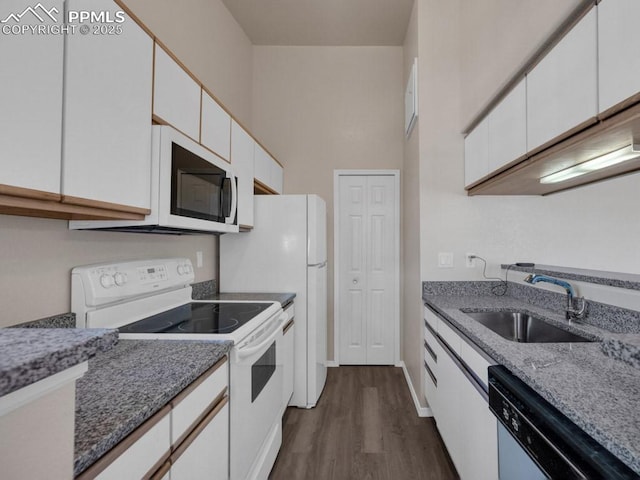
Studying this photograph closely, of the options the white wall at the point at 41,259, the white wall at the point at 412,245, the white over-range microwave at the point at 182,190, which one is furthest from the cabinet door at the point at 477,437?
the white wall at the point at 41,259

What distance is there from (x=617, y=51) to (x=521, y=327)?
54.8 inches

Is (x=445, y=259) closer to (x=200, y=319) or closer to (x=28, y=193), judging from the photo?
(x=200, y=319)

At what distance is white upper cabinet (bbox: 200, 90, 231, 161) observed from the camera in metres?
1.66

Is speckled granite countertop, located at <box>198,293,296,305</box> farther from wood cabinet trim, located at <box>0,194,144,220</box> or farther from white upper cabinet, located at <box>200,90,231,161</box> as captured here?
wood cabinet trim, located at <box>0,194,144,220</box>

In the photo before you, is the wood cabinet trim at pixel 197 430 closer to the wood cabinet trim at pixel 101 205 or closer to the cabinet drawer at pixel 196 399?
the cabinet drawer at pixel 196 399

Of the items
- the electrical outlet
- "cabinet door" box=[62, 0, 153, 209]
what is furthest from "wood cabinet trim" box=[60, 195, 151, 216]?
the electrical outlet

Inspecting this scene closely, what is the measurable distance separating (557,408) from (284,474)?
5.08 ft

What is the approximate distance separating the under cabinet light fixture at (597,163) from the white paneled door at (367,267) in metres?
1.65

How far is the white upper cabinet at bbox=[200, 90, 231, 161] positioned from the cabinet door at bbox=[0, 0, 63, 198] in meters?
0.78

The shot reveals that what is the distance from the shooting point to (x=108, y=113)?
1051 mm

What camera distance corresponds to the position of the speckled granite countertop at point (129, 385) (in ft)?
2.10

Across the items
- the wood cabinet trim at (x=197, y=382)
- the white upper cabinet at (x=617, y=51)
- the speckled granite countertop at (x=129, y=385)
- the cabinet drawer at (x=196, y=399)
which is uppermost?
the white upper cabinet at (x=617, y=51)

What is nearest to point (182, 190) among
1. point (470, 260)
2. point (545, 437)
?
point (545, 437)

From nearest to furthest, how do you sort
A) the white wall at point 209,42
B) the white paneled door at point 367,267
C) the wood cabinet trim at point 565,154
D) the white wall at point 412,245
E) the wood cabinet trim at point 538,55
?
1. the wood cabinet trim at point 565,154
2. the wood cabinet trim at point 538,55
3. the white wall at point 209,42
4. the white wall at point 412,245
5. the white paneled door at point 367,267
